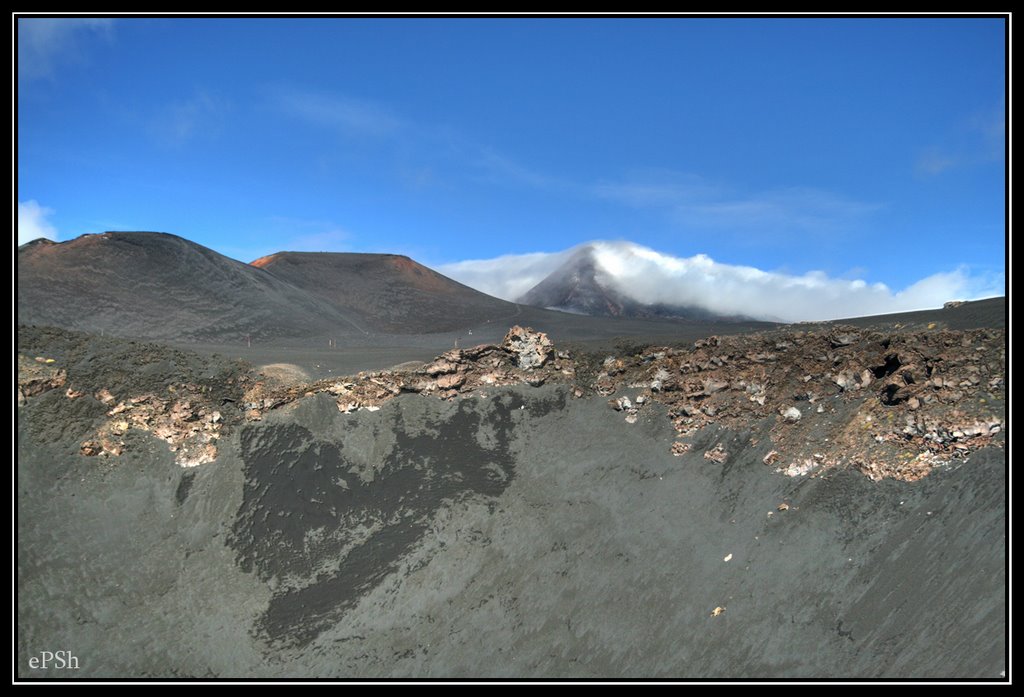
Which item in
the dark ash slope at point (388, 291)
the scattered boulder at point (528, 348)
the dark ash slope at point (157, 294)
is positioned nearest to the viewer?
the scattered boulder at point (528, 348)

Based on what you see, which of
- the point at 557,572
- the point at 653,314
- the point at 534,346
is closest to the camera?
the point at 557,572

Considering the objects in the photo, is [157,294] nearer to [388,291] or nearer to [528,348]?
[388,291]

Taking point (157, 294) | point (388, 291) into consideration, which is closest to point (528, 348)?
point (157, 294)

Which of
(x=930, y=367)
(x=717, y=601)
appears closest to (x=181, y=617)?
(x=717, y=601)

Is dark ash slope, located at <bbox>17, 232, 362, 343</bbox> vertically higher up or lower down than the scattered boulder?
higher up

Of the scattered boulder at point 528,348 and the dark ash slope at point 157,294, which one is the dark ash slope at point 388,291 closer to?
the dark ash slope at point 157,294

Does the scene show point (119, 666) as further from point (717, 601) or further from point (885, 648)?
point (885, 648)

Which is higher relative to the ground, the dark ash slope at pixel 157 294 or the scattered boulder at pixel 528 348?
the dark ash slope at pixel 157 294

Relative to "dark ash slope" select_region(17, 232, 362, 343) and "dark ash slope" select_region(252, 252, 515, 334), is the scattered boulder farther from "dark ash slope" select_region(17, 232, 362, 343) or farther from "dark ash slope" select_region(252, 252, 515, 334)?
"dark ash slope" select_region(252, 252, 515, 334)

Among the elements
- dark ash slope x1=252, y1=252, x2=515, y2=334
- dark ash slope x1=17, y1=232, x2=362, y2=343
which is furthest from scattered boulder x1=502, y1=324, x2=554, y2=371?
dark ash slope x1=252, y1=252, x2=515, y2=334

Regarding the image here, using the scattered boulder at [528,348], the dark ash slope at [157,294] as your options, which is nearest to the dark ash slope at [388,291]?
the dark ash slope at [157,294]

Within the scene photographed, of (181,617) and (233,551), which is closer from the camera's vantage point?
(181,617)
